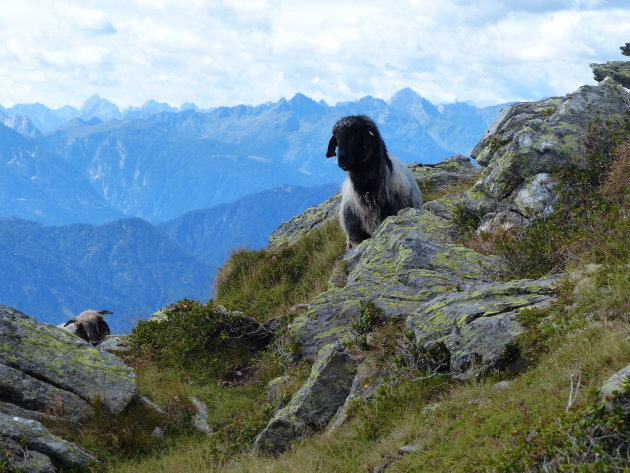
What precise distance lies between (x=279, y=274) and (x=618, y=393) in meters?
13.0

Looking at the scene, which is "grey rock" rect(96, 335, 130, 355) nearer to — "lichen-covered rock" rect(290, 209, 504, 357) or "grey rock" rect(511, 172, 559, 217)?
"lichen-covered rock" rect(290, 209, 504, 357)

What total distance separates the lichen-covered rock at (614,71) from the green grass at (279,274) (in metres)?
10.6

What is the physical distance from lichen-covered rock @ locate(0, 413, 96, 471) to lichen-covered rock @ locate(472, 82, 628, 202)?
9.44m

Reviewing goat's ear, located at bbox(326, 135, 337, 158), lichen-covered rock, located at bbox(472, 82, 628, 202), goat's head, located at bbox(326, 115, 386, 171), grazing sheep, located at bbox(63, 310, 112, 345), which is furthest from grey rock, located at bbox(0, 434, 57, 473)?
goat's ear, located at bbox(326, 135, 337, 158)

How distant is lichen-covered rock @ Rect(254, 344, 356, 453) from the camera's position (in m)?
7.91

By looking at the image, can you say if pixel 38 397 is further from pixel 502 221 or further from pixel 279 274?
pixel 279 274

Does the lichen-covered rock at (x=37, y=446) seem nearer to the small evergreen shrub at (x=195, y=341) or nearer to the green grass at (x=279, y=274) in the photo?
the small evergreen shrub at (x=195, y=341)

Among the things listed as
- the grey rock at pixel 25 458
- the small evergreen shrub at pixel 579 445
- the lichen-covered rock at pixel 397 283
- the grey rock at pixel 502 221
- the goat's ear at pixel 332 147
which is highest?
the goat's ear at pixel 332 147

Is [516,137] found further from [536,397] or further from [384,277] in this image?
[536,397]

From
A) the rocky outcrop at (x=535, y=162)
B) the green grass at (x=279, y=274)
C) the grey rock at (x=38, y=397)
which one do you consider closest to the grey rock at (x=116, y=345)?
the green grass at (x=279, y=274)

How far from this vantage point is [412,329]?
7.92 metres

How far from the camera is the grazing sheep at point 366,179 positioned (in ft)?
49.6

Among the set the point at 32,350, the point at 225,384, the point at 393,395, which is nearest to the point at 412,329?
the point at 393,395

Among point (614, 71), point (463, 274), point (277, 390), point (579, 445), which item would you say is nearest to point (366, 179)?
point (463, 274)
